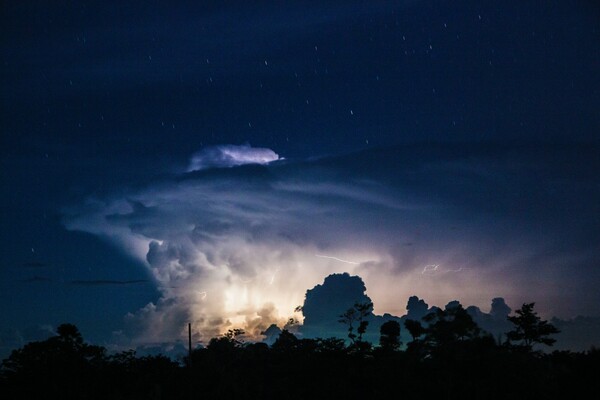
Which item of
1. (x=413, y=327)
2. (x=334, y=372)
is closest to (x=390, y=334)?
(x=413, y=327)

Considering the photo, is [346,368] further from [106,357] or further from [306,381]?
[106,357]

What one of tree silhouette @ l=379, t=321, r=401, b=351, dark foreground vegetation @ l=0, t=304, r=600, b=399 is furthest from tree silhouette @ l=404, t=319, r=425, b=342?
dark foreground vegetation @ l=0, t=304, r=600, b=399

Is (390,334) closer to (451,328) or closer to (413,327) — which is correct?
(413,327)

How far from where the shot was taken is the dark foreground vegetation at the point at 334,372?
40.5 metres

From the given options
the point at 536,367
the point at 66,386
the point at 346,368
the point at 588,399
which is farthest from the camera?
the point at 346,368

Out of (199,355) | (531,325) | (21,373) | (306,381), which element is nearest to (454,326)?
(531,325)

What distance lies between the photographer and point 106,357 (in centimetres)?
5769

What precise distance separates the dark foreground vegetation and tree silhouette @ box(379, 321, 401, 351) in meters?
13.2

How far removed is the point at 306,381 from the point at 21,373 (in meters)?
25.0

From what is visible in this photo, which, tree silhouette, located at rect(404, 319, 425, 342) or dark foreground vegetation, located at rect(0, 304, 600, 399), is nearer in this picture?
dark foreground vegetation, located at rect(0, 304, 600, 399)

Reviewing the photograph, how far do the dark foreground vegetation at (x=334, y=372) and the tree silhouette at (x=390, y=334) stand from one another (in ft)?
43.2

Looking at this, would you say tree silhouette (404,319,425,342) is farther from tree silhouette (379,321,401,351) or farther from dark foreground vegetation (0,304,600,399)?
dark foreground vegetation (0,304,600,399)

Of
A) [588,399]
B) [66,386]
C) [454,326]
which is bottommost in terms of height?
[588,399]

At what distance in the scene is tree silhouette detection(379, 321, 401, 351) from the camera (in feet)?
254
